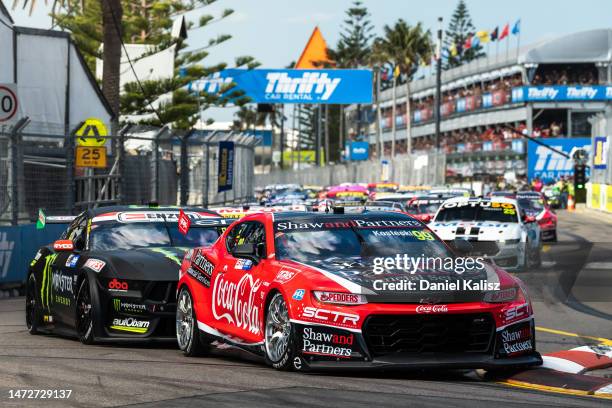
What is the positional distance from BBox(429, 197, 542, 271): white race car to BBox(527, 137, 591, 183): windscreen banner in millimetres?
68695

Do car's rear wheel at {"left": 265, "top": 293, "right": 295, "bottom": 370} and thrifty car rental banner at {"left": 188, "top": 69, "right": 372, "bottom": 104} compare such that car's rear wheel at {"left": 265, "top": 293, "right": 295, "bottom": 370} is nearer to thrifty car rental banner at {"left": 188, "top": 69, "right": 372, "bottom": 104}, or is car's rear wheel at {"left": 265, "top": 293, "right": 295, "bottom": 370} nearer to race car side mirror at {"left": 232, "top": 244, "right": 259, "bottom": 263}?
race car side mirror at {"left": 232, "top": 244, "right": 259, "bottom": 263}

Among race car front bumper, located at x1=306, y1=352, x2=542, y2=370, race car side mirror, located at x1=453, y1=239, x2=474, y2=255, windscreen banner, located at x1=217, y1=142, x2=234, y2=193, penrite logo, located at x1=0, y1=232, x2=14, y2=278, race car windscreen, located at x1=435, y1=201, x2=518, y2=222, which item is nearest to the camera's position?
race car front bumper, located at x1=306, y1=352, x2=542, y2=370

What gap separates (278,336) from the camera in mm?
8977

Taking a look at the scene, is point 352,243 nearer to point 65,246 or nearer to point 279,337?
point 279,337

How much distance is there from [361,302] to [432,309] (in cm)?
49

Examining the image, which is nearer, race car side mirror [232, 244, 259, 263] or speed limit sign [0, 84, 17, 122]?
race car side mirror [232, 244, 259, 263]

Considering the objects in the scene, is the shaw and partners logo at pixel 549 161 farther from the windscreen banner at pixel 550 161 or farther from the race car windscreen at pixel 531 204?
the race car windscreen at pixel 531 204

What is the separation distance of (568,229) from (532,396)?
35.7 metres

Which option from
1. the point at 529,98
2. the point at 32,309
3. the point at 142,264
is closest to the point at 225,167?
the point at 32,309

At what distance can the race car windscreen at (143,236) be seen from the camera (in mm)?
12242

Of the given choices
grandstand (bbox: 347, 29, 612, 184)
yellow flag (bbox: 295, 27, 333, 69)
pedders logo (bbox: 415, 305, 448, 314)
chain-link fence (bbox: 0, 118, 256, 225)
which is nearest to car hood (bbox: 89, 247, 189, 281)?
pedders logo (bbox: 415, 305, 448, 314)

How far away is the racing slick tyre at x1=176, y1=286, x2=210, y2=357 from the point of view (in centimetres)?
1036

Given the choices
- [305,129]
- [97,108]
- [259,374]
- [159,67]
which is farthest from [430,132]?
[259,374]

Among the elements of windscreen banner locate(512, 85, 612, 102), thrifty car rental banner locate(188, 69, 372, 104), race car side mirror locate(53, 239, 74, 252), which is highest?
windscreen banner locate(512, 85, 612, 102)
